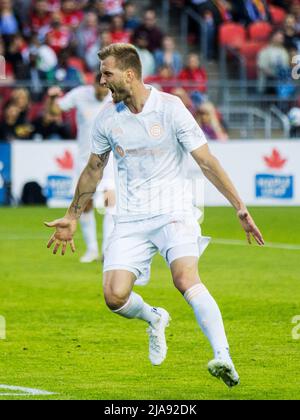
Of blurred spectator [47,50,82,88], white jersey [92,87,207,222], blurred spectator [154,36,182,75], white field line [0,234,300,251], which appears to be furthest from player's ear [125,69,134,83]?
blurred spectator [154,36,182,75]

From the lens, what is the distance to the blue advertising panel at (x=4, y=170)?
80.3 feet

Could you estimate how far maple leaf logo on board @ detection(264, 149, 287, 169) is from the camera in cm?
2514

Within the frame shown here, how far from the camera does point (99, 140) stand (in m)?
9.02

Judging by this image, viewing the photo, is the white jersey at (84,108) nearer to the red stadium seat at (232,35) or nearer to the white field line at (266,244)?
the white field line at (266,244)

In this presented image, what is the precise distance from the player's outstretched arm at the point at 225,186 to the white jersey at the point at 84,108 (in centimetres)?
804

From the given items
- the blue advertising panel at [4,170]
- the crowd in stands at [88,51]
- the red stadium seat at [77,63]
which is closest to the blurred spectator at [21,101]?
the crowd in stands at [88,51]

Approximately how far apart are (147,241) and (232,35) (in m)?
20.3

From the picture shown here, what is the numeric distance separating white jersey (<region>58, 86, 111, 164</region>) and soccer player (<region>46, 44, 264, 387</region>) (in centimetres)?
774

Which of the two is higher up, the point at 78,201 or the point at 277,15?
the point at 78,201

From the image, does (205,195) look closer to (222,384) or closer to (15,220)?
(15,220)

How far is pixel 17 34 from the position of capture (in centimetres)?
2666

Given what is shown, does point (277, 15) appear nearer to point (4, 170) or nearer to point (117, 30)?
point (117, 30)

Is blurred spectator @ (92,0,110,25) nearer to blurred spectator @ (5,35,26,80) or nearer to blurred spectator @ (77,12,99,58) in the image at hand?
blurred spectator @ (77,12,99,58)

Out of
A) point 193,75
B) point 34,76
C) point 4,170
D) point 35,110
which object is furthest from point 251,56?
point 4,170
